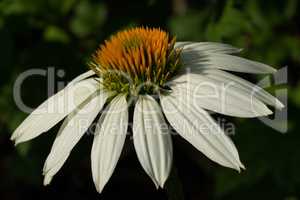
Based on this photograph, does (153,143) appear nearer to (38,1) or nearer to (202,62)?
(202,62)

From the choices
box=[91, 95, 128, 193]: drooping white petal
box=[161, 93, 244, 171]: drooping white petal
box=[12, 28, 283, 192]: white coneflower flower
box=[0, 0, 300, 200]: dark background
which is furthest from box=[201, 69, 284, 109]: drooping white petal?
box=[0, 0, 300, 200]: dark background

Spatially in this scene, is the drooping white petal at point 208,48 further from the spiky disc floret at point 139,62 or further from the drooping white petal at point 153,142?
the drooping white petal at point 153,142

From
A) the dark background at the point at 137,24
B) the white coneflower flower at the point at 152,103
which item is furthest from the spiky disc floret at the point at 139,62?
the dark background at the point at 137,24

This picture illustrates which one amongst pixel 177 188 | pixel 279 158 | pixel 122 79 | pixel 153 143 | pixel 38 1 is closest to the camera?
pixel 153 143

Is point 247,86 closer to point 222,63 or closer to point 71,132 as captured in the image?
point 222,63

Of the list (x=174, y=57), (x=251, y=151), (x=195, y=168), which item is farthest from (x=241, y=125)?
(x=174, y=57)

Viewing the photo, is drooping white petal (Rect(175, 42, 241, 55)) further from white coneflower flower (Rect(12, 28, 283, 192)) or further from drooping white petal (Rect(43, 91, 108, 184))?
drooping white petal (Rect(43, 91, 108, 184))
